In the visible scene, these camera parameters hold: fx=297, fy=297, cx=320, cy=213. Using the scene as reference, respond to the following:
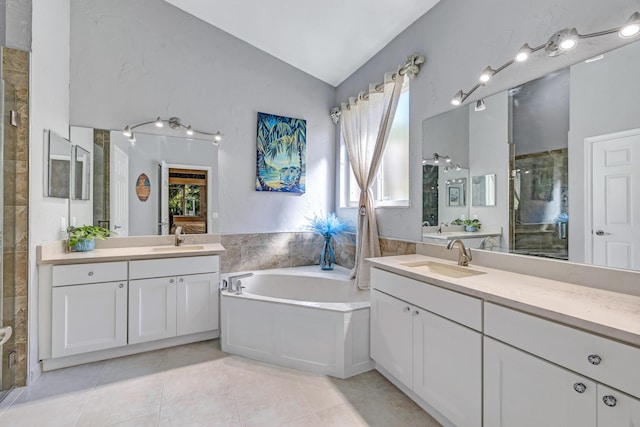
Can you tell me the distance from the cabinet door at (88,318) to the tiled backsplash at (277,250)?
102 cm

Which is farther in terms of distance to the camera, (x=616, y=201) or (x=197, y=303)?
(x=197, y=303)

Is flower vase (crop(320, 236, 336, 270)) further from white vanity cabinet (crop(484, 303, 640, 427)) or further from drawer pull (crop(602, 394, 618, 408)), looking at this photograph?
drawer pull (crop(602, 394, 618, 408))

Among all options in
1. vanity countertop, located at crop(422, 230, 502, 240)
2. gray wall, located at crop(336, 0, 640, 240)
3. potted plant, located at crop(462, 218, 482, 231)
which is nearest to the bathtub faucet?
gray wall, located at crop(336, 0, 640, 240)

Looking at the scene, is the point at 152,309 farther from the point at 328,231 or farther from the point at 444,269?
the point at 444,269

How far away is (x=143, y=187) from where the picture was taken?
2885 mm

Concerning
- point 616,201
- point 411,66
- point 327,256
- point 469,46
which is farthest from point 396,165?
point 616,201

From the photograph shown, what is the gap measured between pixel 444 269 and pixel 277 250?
194 centimetres

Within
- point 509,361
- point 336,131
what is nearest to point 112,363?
point 509,361

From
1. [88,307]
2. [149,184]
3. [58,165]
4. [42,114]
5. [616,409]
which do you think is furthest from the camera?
[149,184]

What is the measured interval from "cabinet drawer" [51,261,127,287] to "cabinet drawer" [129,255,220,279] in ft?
0.26

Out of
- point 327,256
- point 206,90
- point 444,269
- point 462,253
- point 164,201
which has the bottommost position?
point 327,256

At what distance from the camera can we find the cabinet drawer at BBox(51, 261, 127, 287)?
7.13 feet

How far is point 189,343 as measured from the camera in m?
2.65

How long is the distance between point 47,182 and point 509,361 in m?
3.12
